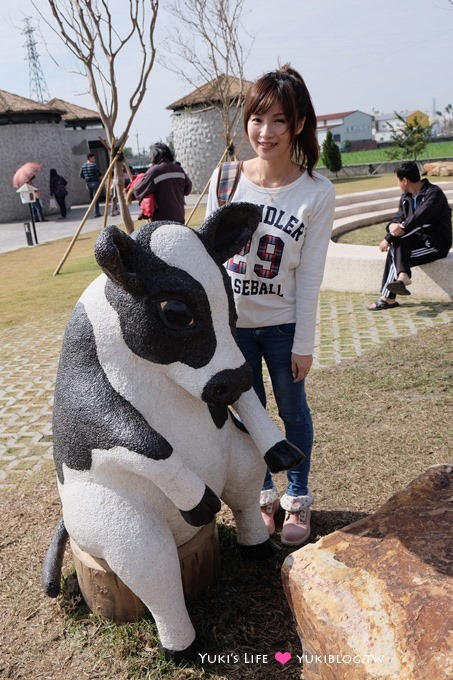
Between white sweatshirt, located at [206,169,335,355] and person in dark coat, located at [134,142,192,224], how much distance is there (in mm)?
4828

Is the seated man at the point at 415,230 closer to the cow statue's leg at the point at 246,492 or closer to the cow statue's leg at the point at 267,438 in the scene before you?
the cow statue's leg at the point at 246,492

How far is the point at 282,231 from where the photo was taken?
82.8 inches

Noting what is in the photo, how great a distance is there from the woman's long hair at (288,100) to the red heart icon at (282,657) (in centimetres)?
160

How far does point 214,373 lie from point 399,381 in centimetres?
274

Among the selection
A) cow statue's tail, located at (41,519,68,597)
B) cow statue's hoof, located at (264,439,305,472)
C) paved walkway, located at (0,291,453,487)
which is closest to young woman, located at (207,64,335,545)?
cow statue's hoof, located at (264,439,305,472)

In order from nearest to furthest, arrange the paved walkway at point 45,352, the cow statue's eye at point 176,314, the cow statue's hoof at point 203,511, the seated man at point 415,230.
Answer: the cow statue's eye at point 176,314 < the cow statue's hoof at point 203,511 < the paved walkway at point 45,352 < the seated man at point 415,230

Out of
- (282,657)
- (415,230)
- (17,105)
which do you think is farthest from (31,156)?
(282,657)

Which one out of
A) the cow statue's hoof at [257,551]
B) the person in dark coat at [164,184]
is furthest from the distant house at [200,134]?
the cow statue's hoof at [257,551]

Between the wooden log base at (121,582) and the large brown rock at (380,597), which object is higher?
the large brown rock at (380,597)

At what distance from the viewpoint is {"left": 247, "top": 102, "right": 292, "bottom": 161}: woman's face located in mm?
2041

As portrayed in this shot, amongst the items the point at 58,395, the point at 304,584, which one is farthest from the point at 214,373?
the point at 304,584

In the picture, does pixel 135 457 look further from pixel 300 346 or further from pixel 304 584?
pixel 300 346

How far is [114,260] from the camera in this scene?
1.58 meters

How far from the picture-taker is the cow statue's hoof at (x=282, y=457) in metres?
1.93
